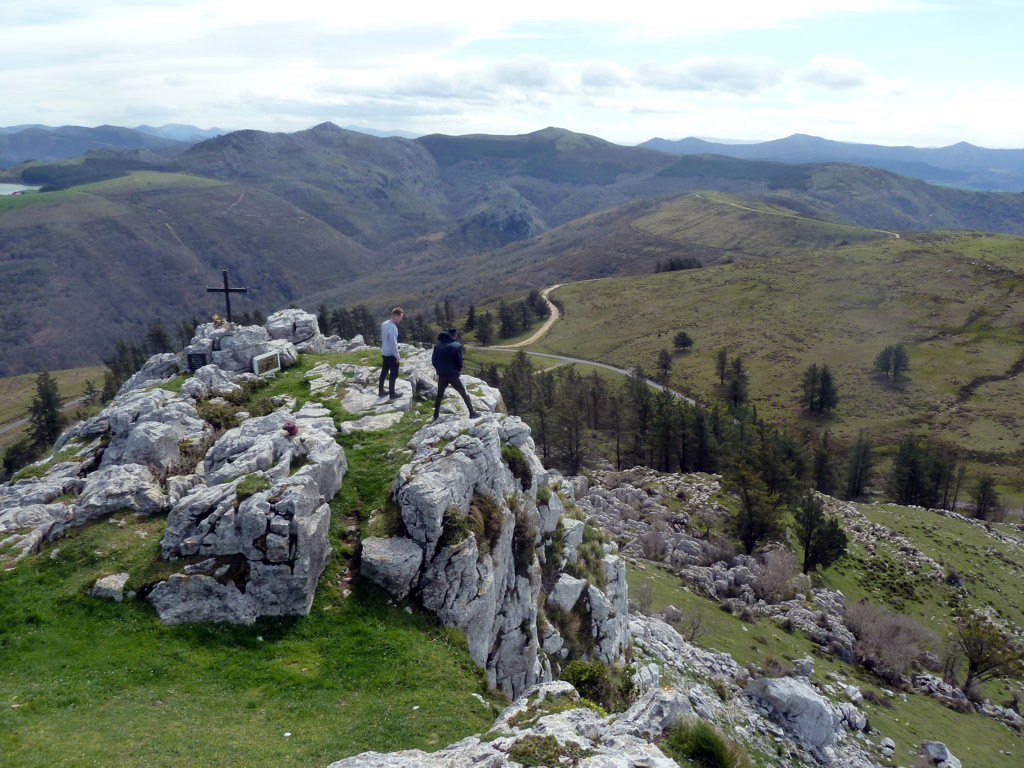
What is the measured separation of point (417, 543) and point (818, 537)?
158 ft

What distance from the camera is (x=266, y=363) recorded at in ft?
111

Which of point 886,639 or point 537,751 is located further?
point 886,639

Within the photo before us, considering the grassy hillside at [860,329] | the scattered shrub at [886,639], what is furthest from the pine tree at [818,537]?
the grassy hillside at [860,329]

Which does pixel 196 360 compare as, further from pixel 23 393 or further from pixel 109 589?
pixel 23 393

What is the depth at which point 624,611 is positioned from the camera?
31.2 meters

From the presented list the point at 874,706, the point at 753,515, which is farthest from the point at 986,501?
the point at 874,706

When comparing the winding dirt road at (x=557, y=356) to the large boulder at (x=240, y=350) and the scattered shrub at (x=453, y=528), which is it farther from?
the scattered shrub at (x=453, y=528)

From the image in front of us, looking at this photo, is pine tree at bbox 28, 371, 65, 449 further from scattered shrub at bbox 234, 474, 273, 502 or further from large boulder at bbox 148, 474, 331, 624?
scattered shrub at bbox 234, 474, 273, 502

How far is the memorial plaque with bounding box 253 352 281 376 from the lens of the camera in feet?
109

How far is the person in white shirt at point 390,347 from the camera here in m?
24.8

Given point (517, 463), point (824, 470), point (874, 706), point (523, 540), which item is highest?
point (517, 463)

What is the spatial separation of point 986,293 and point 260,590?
18225cm

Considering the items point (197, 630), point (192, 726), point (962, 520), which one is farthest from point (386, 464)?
point (962, 520)

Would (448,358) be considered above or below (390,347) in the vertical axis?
above
